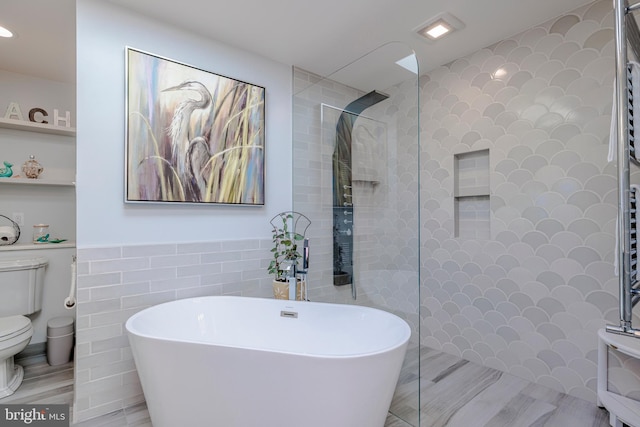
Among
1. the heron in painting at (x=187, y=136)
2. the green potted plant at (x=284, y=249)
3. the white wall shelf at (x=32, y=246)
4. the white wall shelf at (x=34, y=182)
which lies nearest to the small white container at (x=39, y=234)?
the white wall shelf at (x=32, y=246)

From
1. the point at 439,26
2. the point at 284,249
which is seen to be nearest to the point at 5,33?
the point at 284,249

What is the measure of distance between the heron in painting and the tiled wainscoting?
47 centimetres

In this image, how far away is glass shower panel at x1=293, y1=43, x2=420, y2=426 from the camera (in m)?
1.97

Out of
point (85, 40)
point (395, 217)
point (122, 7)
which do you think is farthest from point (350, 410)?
point (122, 7)

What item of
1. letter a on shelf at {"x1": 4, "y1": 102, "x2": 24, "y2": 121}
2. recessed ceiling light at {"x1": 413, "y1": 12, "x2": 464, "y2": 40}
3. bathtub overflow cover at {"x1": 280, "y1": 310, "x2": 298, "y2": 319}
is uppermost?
recessed ceiling light at {"x1": 413, "y1": 12, "x2": 464, "y2": 40}

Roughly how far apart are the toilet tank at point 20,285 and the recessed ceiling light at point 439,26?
3.53 m

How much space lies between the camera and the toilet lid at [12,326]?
74.9 inches

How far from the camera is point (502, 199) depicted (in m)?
2.38

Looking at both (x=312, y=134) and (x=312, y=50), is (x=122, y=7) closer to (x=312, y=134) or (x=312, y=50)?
(x=312, y=50)

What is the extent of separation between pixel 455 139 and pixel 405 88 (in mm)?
907

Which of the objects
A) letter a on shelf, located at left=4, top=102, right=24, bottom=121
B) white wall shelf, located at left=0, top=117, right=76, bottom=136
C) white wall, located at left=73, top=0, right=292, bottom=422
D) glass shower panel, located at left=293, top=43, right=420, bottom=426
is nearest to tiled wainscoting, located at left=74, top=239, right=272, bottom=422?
white wall, located at left=73, top=0, right=292, bottom=422

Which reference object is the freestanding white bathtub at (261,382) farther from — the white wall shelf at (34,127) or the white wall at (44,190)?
the white wall shelf at (34,127)

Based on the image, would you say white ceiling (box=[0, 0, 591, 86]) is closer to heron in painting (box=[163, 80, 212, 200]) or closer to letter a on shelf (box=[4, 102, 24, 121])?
letter a on shelf (box=[4, 102, 24, 121])

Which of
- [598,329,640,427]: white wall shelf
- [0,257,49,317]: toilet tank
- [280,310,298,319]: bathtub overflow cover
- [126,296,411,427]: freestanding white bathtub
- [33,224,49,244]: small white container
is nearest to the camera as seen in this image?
[126,296,411,427]: freestanding white bathtub
